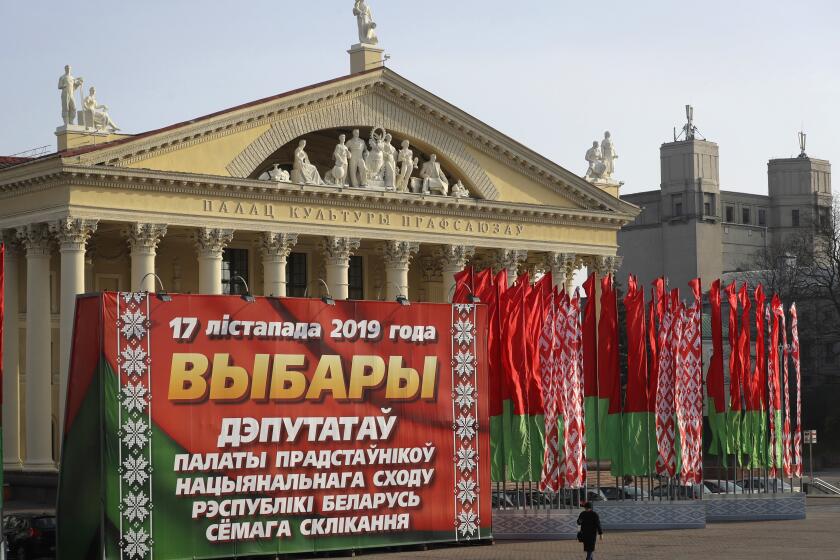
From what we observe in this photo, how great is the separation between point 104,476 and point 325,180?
94.9 ft

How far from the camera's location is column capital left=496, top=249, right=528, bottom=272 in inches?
2613

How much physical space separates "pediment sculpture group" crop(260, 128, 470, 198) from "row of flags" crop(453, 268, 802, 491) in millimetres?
14599

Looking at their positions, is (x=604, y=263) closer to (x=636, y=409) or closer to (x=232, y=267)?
(x=232, y=267)

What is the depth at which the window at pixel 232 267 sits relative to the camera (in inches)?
2472

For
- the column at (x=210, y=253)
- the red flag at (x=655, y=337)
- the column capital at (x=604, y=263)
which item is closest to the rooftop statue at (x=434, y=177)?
the column capital at (x=604, y=263)

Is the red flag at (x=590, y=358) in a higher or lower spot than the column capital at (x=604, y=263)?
lower

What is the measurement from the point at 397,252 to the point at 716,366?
54.3ft

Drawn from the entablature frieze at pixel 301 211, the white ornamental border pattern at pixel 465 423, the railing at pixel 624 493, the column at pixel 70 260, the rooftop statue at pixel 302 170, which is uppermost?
the rooftop statue at pixel 302 170

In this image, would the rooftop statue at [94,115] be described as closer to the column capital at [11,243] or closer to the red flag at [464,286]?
the column capital at [11,243]

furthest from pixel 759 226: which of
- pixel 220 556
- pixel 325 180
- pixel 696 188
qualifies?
pixel 220 556

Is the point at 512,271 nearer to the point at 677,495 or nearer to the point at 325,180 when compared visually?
the point at 325,180

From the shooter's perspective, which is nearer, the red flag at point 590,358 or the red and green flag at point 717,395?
the red flag at point 590,358

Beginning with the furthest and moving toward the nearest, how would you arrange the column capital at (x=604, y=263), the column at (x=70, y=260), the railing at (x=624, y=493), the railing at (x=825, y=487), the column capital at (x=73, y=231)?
the column capital at (x=604, y=263)
the railing at (x=825, y=487)
the column at (x=70, y=260)
the column capital at (x=73, y=231)
the railing at (x=624, y=493)

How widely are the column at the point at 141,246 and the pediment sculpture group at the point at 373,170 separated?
5.15m
